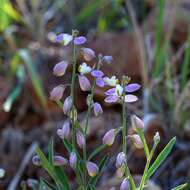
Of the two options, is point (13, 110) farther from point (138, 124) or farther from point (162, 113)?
point (138, 124)

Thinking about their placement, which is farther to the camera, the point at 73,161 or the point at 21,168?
the point at 21,168

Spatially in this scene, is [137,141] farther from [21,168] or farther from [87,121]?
[21,168]

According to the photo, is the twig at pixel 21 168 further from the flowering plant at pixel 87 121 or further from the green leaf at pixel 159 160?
the green leaf at pixel 159 160

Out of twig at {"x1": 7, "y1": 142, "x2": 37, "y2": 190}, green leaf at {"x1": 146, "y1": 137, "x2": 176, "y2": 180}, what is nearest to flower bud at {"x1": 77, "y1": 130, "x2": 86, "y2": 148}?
green leaf at {"x1": 146, "y1": 137, "x2": 176, "y2": 180}

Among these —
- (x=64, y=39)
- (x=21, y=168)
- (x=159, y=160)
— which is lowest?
(x=21, y=168)

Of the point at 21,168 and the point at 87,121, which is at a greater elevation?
the point at 87,121

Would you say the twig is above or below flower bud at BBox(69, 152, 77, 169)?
below

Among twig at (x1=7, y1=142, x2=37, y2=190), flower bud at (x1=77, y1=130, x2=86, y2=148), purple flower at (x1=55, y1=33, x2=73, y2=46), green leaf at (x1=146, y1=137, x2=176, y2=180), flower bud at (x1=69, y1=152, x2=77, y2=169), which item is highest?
purple flower at (x1=55, y1=33, x2=73, y2=46)

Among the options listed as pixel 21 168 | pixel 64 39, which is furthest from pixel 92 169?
pixel 21 168

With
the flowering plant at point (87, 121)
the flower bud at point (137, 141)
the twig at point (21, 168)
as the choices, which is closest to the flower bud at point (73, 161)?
the flowering plant at point (87, 121)

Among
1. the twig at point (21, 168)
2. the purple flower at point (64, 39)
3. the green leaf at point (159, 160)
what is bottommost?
the twig at point (21, 168)

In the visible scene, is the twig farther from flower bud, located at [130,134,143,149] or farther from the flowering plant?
flower bud, located at [130,134,143,149]

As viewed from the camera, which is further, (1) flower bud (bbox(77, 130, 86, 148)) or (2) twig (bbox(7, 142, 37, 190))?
(2) twig (bbox(7, 142, 37, 190))
